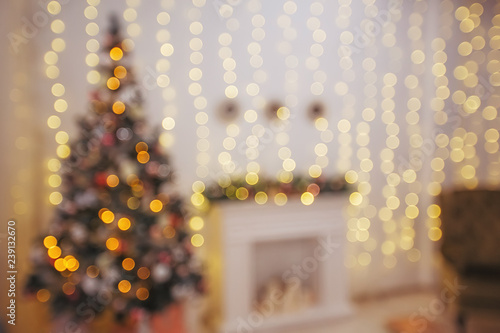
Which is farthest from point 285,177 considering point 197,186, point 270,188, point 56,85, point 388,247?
point 56,85

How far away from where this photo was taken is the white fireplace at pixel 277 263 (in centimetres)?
300

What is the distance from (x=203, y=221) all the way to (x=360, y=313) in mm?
1535

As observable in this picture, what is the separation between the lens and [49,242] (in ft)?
7.81

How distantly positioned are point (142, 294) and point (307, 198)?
1.42 meters

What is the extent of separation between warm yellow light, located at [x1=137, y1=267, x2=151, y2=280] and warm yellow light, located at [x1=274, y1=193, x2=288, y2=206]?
1.07 meters

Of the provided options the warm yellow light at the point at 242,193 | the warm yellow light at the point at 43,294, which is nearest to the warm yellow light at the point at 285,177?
the warm yellow light at the point at 242,193

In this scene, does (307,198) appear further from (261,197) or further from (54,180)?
(54,180)

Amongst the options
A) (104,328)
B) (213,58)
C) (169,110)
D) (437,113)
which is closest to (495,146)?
(437,113)

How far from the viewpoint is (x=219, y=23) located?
3.21 m

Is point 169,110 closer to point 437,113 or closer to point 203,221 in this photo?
point 203,221

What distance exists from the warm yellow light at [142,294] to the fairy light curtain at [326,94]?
2.60ft

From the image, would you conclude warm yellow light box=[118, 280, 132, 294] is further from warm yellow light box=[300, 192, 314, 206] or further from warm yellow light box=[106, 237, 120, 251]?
warm yellow light box=[300, 192, 314, 206]

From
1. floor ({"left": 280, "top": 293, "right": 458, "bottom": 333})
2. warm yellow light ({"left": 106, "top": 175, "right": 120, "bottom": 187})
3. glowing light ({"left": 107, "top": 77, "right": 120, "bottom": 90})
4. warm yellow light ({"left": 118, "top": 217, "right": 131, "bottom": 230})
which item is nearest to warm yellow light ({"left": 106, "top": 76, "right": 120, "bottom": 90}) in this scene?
glowing light ({"left": 107, "top": 77, "right": 120, "bottom": 90})

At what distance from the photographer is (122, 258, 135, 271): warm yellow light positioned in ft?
8.09
